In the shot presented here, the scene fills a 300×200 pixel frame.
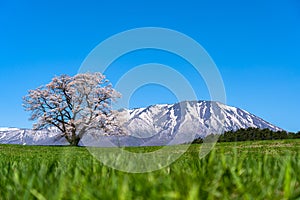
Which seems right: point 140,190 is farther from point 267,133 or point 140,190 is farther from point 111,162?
point 267,133

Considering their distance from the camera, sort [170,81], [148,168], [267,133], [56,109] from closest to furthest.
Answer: [148,168] → [170,81] → [267,133] → [56,109]

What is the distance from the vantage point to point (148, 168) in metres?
4.07

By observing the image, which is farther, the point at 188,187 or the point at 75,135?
the point at 75,135

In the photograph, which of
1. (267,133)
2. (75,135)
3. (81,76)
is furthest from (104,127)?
(267,133)

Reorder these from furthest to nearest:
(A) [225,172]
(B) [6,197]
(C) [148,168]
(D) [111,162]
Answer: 1. (D) [111,162]
2. (C) [148,168]
3. (A) [225,172]
4. (B) [6,197]

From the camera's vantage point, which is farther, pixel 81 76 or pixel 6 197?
pixel 81 76

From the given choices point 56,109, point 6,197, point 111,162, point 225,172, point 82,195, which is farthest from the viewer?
point 56,109

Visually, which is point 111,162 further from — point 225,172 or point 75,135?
point 75,135

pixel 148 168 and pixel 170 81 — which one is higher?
pixel 170 81

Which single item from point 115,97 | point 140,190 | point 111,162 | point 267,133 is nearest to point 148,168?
point 111,162

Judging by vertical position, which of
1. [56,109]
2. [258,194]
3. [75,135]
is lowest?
[258,194]

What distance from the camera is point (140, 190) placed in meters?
2.42

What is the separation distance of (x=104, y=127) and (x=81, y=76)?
823cm

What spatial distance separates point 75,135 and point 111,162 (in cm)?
5459
